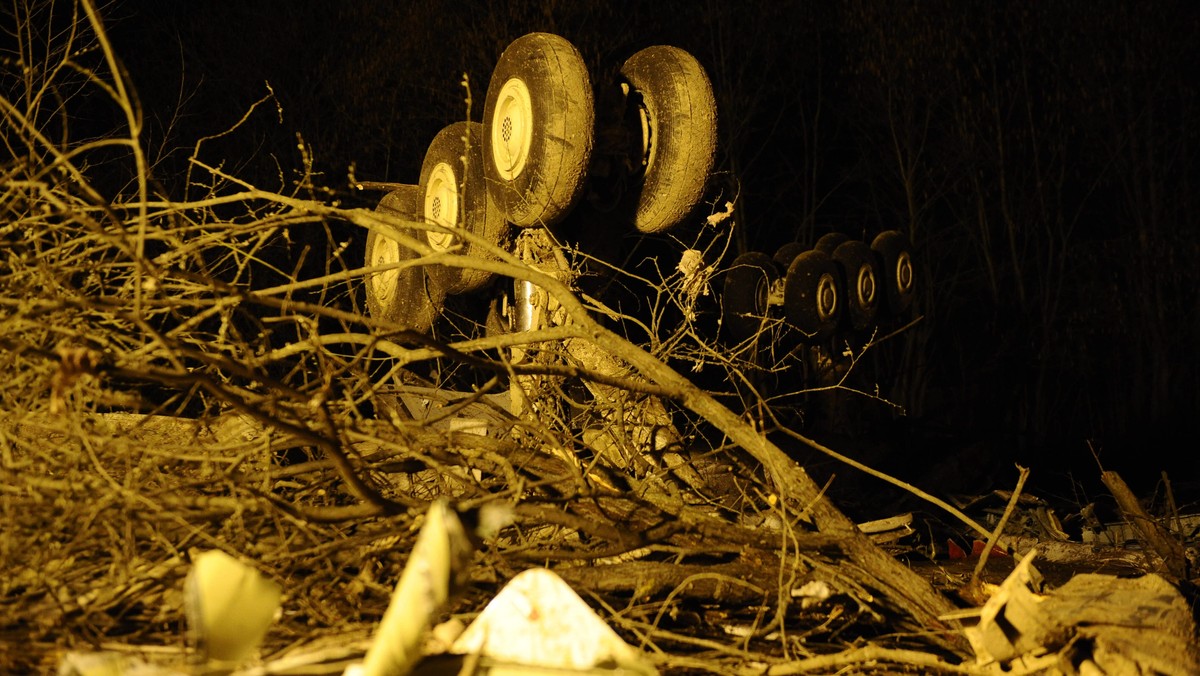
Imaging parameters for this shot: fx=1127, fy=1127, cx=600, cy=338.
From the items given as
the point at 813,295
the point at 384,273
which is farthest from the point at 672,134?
the point at 813,295

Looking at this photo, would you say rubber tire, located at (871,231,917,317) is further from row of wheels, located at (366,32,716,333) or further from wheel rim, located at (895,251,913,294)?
row of wheels, located at (366,32,716,333)

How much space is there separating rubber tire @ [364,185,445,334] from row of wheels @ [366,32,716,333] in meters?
0.16

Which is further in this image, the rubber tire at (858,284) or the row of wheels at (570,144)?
the rubber tire at (858,284)

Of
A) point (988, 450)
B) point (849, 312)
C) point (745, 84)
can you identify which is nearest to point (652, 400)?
point (849, 312)

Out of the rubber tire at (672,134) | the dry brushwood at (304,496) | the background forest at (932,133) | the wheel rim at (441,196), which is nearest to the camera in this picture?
the dry brushwood at (304,496)

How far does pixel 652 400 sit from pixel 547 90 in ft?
6.80

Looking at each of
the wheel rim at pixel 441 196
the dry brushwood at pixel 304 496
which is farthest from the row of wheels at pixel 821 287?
the dry brushwood at pixel 304 496

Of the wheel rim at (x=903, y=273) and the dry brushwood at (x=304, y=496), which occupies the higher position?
the dry brushwood at (x=304, y=496)

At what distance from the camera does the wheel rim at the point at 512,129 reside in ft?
19.6

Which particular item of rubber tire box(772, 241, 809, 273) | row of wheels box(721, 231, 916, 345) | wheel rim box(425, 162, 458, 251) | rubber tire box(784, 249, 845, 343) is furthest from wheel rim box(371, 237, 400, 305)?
rubber tire box(772, 241, 809, 273)

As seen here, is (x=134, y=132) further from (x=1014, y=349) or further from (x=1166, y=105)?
(x=1166, y=105)

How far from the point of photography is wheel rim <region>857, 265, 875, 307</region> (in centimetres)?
1004

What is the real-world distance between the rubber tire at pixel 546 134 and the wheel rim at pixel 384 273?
1779 millimetres

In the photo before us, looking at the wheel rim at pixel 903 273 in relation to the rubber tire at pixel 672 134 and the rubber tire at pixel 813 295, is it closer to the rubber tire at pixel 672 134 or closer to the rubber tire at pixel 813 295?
the rubber tire at pixel 813 295
